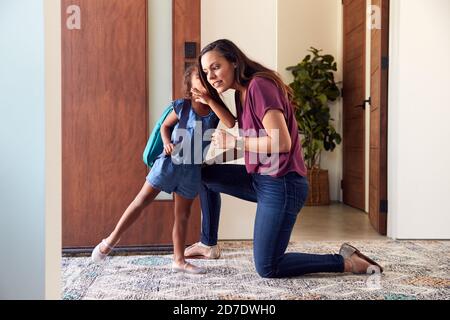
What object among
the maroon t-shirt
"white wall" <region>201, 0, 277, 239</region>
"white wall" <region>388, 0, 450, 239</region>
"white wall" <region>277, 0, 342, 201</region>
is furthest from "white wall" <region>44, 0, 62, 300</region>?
"white wall" <region>277, 0, 342, 201</region>

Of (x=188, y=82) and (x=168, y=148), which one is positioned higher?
(x=188, y=82)

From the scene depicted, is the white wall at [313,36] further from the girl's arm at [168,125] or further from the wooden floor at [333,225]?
the girl's arm at [168,125]

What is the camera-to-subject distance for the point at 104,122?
285 centimetres

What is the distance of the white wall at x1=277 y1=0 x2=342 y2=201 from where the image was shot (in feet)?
18.2

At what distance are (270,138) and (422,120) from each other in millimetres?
1695

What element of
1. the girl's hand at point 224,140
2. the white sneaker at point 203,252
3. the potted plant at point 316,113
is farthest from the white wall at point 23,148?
the potted plant at point 316,113

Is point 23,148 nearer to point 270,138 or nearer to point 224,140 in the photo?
point 224,140

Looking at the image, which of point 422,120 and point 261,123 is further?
point 422,120

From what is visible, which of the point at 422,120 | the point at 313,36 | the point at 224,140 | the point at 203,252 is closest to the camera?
the point at 224,140

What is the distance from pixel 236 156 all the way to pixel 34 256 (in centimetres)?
193

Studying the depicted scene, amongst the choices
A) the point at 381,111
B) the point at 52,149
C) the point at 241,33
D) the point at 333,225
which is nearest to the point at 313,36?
the point at 381,111

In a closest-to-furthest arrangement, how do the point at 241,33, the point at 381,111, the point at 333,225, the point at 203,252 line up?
the point at 203,252 → the point at 241,33 → the point at 381,111 → the point at 333,225

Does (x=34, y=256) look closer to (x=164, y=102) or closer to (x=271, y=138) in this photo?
(x=271, y=138)

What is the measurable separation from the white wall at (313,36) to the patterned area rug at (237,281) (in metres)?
2.82
